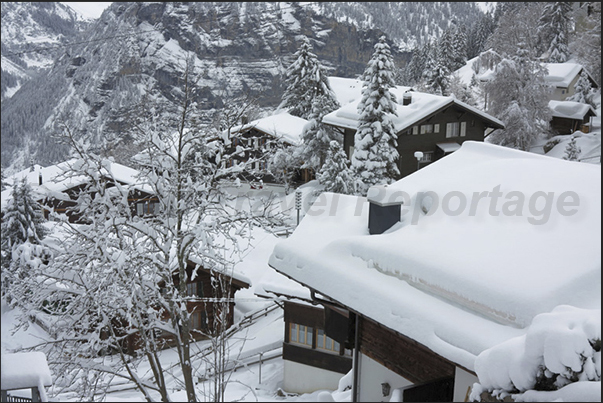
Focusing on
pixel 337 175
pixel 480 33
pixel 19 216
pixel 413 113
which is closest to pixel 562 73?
pixel 480 33

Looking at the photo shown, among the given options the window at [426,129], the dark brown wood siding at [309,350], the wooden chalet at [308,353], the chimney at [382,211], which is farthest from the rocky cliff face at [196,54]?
the chimney at [382,211]

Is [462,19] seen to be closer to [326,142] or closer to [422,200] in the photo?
[326,142]

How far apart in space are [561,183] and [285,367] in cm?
1107

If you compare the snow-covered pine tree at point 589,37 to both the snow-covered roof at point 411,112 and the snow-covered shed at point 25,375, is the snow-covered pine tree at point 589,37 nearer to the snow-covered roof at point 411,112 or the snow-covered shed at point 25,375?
the snow-covered roof at point 411,112

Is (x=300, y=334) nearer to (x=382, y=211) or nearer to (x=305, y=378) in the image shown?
(x=305, y=378)

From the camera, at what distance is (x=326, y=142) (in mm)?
28125

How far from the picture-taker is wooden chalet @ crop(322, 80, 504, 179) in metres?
25.0

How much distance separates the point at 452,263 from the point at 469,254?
231 mm

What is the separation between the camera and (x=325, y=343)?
1516cm

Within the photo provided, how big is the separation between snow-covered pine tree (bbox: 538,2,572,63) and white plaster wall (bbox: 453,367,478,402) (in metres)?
32.6

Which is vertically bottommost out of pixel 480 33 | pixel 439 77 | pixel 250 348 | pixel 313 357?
pixel 250 348

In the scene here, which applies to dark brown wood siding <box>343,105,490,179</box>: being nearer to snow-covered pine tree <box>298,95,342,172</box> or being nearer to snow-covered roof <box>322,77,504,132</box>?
snow-covered roof <box>322,77,504,132</box>

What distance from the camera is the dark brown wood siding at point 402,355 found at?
5496 mm

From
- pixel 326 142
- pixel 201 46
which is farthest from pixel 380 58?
pixel 201 46
